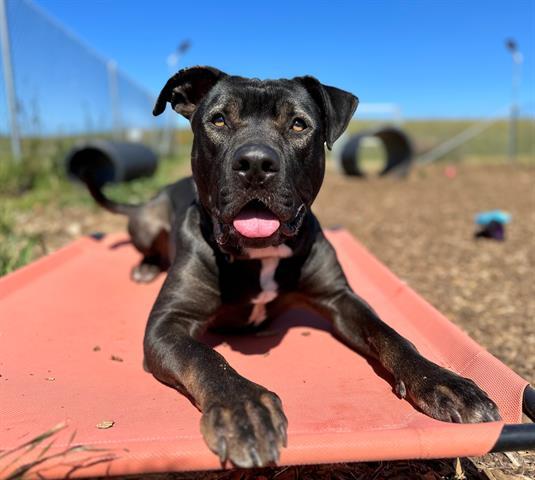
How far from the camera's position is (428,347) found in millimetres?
2854

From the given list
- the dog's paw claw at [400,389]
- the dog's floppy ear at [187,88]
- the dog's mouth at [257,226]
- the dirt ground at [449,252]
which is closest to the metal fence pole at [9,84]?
the dirt ground at [449,252]

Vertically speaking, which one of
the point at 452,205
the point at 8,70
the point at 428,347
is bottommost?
the point at 452,205

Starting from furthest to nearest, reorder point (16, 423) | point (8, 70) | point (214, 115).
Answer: point (8, 70) → point (214, 115) → point (16, 423)

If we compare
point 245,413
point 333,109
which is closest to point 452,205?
point 333,109

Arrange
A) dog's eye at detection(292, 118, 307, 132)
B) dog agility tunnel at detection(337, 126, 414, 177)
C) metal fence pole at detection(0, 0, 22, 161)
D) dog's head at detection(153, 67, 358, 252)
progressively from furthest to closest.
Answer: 1. dog agility tunnel at detection(337, 126, 414, 177)
2. metal fence pole at detection(0, 0, 22, 161)
3. dog's eye at detection(292, 118, 307, 132)
4. dog's head at detection(153, 67, 358, 252)

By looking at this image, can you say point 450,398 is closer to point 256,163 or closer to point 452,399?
point 452,399

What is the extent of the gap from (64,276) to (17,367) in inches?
65.6

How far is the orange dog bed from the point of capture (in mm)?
1738

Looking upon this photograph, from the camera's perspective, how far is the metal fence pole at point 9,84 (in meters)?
7.92

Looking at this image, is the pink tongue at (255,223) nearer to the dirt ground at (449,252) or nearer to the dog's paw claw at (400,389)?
the dog's paw claw at (400,389)

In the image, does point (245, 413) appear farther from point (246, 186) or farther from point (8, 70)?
point (8, 70)

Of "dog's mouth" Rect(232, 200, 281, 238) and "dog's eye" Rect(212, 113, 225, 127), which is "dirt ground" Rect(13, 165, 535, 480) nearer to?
"dog's mouth" Rect(232, 200, 281, 238)

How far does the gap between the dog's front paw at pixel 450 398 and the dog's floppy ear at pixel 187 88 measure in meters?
1.96

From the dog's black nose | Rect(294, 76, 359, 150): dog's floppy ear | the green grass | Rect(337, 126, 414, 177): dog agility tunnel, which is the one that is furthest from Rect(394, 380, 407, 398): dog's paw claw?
the green grass
